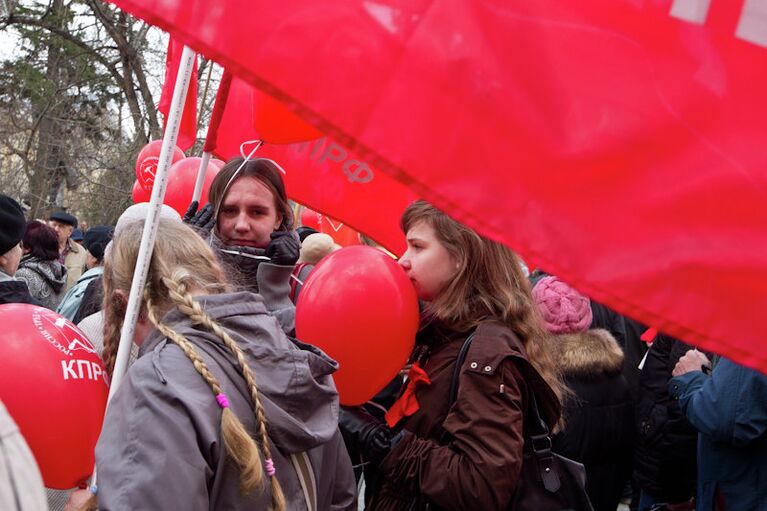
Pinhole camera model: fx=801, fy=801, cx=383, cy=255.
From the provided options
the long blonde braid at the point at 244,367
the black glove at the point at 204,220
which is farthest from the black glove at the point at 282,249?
the long blonde braid at the point at 244,367

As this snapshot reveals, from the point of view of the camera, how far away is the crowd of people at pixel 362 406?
1584 millimetres

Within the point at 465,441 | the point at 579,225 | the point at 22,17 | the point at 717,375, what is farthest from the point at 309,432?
the point at 22,17

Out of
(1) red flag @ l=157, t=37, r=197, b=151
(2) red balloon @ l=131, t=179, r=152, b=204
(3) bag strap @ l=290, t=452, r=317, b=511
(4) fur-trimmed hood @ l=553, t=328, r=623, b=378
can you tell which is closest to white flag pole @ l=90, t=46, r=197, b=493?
(3) bag strap @ l=290, t=452, r=317, b=511

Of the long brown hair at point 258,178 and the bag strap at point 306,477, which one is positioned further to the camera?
the long brown hair at point 258,178

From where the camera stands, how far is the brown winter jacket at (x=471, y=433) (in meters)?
2.21

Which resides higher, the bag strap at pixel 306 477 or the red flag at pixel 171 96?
the red flag at pixel 171 96

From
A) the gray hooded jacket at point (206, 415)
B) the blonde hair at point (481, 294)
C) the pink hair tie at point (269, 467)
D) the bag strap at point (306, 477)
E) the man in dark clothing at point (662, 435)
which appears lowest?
the man in dark clothing at point (662, 435)

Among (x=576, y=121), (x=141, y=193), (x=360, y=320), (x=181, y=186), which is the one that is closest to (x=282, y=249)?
(x=360, y=320)

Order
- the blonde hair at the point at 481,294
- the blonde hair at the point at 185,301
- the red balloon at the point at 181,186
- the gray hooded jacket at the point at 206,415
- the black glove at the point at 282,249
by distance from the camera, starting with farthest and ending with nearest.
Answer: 1. the red balloon at the point at 181,186
2. the black glove at the point at 282,249
3. the blonde hair at the point at 481,294
4. the blonde hair at the point at 185,301
5. the gray hooded jacket at the point at 206,415

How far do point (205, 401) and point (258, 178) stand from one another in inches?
59.7

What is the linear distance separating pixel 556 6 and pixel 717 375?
2267 mm

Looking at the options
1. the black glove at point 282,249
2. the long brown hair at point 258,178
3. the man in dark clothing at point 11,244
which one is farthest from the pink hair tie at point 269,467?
the man in dark clothing at point 11,244

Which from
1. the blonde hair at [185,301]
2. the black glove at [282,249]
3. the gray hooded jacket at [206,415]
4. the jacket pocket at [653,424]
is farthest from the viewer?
the jacket pocket at [653,424]

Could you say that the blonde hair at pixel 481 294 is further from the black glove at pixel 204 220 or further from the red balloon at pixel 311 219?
the red balloon at pixel 311 219
